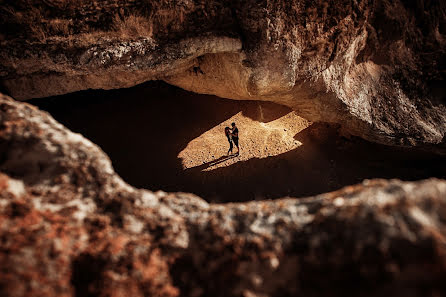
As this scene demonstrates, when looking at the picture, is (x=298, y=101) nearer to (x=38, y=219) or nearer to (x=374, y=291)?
(x=374, y=291)

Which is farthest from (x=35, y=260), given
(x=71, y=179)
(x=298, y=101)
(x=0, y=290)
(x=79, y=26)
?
(x=298, y=101)

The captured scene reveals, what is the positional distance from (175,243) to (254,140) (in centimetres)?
520

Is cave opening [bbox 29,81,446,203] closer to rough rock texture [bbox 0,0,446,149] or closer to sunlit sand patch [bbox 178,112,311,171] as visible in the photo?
sunlit sand patch [bbox 178,112,311,171]

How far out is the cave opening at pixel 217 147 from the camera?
19.3ft

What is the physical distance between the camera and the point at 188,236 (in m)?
1.86

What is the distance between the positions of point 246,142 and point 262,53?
2.71 metres

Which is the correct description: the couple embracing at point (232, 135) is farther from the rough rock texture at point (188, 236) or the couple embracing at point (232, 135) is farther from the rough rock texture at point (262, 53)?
the rough rock texture at point (188, 236)

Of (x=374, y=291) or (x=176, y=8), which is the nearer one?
(x=374, y=291)

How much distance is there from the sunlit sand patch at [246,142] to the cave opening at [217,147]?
1.0 inches

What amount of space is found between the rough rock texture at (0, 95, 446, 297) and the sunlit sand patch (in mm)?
4097

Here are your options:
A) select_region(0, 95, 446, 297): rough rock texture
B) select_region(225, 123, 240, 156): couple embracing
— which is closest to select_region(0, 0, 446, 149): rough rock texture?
select_region(225, 123, 240, 156): couple embracing

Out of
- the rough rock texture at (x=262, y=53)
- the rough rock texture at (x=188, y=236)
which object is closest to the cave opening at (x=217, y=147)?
the rough rock texture at (x=262, y=53)

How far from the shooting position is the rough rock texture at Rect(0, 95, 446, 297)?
147cm

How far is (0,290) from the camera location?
1.52m
